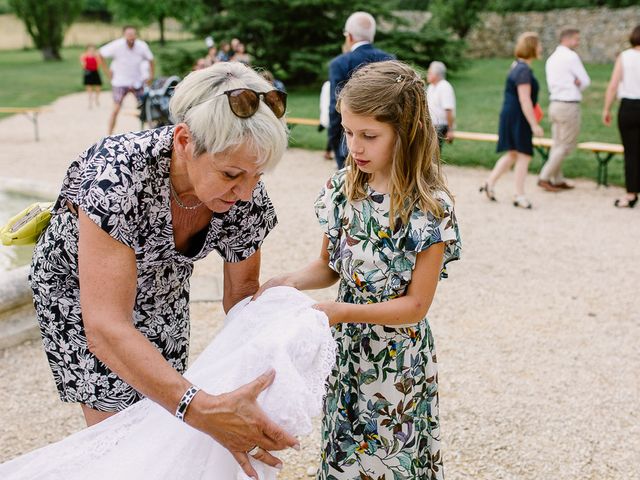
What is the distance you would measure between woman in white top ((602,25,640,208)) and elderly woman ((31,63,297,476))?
22.8 feet

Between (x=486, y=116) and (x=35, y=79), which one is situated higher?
(x=486, y=116)

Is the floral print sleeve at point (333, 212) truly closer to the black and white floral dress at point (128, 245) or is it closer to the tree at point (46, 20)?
the black and white floral dress at point (128, 245)

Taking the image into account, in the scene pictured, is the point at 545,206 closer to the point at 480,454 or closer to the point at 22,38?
the point at 480,454

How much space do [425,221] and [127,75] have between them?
11.3 m

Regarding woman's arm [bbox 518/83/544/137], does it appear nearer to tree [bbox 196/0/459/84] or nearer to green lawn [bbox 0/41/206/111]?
tree [bbox 196/0/459/84]

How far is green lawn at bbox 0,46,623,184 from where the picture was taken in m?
11.0

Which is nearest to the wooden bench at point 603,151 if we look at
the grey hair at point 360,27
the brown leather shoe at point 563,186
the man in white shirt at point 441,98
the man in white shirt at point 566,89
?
the brown leather shoe at point 563,186

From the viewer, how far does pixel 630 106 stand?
803 centimetres

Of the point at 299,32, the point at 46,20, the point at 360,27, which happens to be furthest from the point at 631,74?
the point at 46,20

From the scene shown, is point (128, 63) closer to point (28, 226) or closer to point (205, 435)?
point (28, 226)

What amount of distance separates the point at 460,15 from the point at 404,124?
31062 mm

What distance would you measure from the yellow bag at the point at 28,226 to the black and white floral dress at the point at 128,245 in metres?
0.11

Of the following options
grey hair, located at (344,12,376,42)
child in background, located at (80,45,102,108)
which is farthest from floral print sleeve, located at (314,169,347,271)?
child in background, located at (80,45,102,108)

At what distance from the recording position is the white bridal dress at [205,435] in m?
1.83
